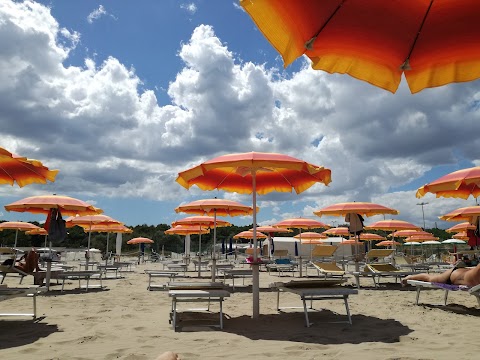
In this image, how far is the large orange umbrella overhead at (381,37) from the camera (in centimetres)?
264

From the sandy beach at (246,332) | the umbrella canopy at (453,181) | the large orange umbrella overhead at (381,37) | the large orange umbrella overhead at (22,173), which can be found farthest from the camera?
the umbrella canopy at (453,181)

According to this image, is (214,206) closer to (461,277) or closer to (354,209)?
(354,209)

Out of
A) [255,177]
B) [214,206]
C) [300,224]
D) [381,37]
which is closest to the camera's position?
[381,37]

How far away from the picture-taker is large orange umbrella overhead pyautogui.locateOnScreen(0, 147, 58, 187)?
6.39m

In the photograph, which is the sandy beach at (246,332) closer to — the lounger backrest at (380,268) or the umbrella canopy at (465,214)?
the lounger backrest at (380,268)

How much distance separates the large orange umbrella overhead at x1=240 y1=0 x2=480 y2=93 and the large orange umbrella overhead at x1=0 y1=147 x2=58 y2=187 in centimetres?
502

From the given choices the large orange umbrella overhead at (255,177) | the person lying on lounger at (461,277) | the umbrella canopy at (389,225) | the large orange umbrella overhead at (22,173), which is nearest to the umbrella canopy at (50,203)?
the large orange umbrella overhead at (22,173)

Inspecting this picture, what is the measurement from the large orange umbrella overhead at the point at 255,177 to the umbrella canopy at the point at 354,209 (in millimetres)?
3432

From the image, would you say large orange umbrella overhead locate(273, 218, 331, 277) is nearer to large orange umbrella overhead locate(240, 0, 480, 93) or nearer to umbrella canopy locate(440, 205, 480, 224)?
umbrella canopy locate(440, 205, 480, 224)

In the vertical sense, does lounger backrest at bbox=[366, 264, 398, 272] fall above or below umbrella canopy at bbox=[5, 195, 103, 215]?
below

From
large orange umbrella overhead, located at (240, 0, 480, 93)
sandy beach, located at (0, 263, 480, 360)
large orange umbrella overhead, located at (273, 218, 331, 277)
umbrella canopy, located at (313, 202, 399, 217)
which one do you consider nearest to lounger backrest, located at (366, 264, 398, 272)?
umbrella canopy, located at (313, 202, 399, 217)

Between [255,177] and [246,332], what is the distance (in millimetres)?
2552

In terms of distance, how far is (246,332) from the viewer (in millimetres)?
4781

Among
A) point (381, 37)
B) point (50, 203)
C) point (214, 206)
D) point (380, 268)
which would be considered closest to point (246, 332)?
point (381, 37)
